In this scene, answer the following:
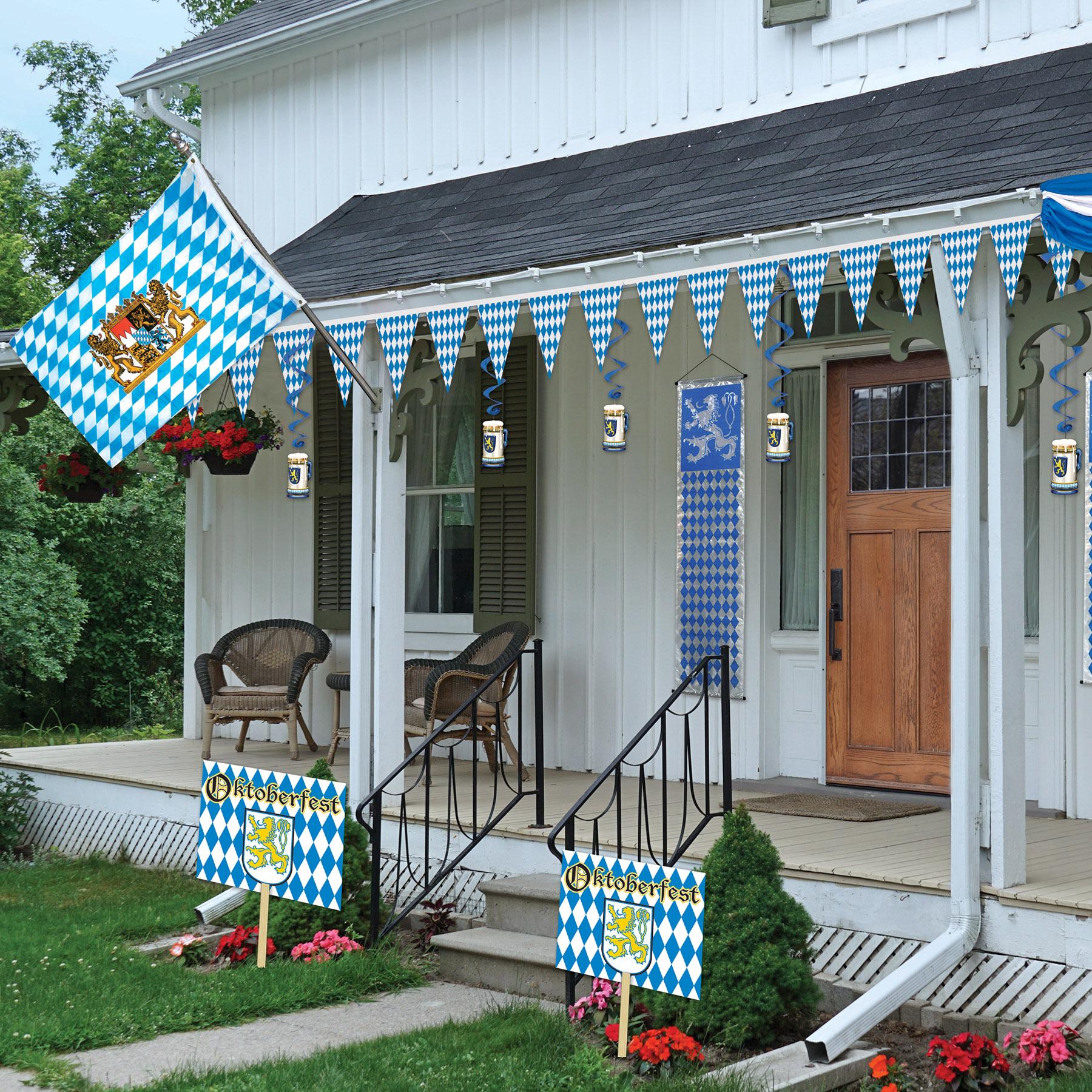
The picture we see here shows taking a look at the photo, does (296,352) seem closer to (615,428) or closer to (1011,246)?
(615,428)

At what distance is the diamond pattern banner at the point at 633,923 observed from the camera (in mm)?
4344

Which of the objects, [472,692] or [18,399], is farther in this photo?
[18,399]

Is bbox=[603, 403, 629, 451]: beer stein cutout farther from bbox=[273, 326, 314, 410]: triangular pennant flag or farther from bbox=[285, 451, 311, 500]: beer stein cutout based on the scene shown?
bbox=[285, 451, 311, 500]: beer stein cutout

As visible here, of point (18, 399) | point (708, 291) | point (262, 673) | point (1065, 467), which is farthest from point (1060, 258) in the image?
point (18, 399)

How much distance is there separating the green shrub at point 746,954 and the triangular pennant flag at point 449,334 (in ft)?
8.00

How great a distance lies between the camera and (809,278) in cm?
505

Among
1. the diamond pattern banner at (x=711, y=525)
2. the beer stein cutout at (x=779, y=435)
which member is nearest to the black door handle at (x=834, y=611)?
the diamond pattern banner at (x=711, y=525)

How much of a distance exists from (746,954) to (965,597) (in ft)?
4.58

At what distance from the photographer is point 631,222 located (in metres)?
6.21

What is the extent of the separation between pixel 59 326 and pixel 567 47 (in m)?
3.49

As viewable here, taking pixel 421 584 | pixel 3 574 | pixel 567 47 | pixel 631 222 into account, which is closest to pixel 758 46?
pixel 567 47

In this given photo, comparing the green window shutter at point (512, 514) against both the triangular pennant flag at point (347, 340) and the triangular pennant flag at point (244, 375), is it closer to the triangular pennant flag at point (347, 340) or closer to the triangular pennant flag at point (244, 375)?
the triangular pennant flag at point (347, 340)

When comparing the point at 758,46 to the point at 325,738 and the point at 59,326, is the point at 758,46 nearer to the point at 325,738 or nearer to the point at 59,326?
the point at 59,326

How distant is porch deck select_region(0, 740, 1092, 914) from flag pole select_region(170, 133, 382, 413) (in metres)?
1.94
